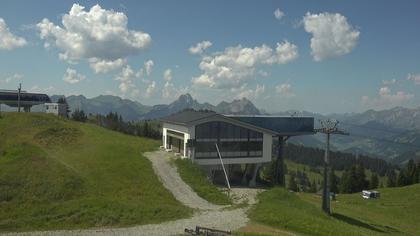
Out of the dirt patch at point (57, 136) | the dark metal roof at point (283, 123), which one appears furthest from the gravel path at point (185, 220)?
the dirt patch at point (57, 136)

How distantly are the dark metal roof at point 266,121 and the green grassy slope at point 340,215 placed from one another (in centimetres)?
1152

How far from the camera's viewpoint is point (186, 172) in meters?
48.8

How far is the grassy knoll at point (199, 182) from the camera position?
42.6 metres

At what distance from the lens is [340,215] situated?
5131cm

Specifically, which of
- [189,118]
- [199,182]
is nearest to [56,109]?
[189,118]

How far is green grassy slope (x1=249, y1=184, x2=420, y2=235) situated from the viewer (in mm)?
34562

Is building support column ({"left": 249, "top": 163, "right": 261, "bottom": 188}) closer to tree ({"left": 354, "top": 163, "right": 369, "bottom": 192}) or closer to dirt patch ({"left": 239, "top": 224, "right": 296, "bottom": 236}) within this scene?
dirt patch ({"left": 239, "top": 224, "right": 296, "bottom": 236})

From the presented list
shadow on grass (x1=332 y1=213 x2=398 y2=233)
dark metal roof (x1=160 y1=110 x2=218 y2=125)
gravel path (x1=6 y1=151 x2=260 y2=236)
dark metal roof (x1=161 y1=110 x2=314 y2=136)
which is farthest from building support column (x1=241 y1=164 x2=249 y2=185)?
shadow on grass (x1=332 y1=213 x2=398 y2=233)

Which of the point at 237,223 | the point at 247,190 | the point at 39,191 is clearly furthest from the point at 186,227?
the point at 247,190

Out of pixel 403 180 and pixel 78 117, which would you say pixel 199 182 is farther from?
pixel 403 180

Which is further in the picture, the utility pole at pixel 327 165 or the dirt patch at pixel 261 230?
the utility pole at pixel 327 165

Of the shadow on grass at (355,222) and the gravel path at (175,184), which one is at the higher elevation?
the gravel path at (175,184)

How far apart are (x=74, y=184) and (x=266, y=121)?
103 ft

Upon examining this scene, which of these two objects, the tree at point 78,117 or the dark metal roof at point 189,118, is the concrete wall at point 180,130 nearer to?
the dark metal roof at point 189,118
